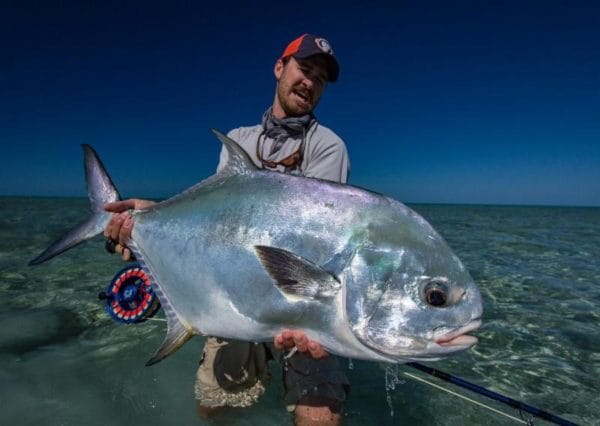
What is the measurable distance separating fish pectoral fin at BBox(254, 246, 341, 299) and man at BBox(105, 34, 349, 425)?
3.24ft

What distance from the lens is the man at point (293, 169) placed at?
2.48 meters

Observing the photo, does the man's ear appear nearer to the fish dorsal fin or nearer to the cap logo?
the cap logo

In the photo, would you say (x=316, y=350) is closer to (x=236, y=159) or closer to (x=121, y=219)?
(x=236, y=159)

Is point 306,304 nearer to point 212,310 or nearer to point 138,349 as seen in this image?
point 212,310

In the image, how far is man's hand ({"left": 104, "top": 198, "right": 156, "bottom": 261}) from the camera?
2.26 metres

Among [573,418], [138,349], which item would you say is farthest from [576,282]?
[138,349]

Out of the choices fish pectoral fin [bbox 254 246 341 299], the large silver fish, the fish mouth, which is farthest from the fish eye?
fish pectoral fin [bbox 254 246 341 299]

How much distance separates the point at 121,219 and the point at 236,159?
798 millimetres

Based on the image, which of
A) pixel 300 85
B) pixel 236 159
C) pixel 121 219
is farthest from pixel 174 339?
pixel 300 85

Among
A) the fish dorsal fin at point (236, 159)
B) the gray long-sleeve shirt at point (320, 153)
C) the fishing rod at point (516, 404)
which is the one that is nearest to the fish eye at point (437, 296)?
the fishing rod at point (516, 404)

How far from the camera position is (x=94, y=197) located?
2.35m

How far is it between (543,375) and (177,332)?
3.47 meters

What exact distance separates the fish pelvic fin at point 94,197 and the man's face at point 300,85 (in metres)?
1.27

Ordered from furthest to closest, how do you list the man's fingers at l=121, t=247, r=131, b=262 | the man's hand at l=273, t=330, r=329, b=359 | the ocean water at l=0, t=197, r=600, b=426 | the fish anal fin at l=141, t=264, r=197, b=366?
the ocean water at l=0, t=197, r=600, b=426
the man's fingers at l=121, t=247, r=131, b=262
the fish anal fin at l=141, t=264, r=197, b=366
the man's hand at l=273, t=330, r=329, b=359
